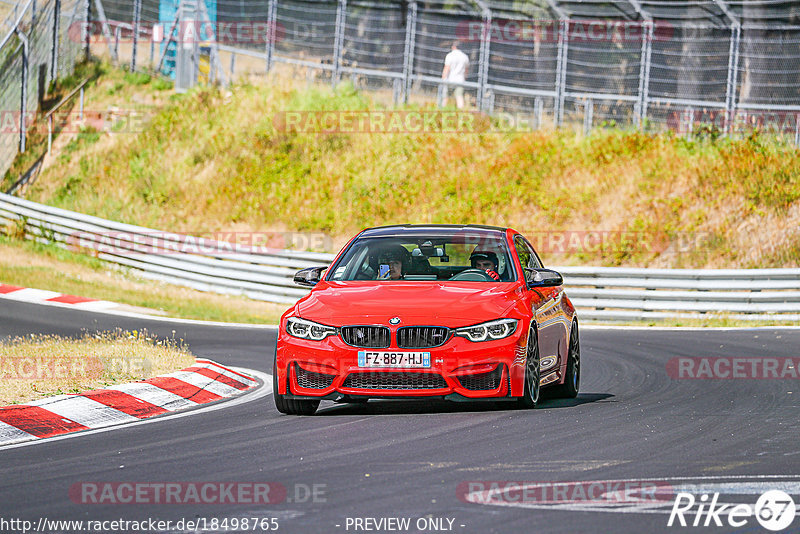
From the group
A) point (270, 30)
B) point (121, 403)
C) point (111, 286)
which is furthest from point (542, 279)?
point (270, 30)

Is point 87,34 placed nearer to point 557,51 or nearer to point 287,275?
point 557,51

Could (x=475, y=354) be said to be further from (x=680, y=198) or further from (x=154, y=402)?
(x=680, y=198)

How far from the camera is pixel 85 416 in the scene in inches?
378

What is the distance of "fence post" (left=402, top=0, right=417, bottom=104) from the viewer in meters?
30.2

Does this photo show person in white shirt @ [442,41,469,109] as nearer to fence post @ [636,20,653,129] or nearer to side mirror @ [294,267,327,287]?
fence post @ [636,20,653,129]

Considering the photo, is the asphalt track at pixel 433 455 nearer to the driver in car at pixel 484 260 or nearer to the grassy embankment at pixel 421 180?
the driver in car at pixel 484 260

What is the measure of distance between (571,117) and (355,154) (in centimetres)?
569

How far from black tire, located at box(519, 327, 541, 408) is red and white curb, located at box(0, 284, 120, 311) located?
1358 centimetres

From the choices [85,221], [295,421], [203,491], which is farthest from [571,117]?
[203,491]

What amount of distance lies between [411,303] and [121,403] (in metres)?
2.59

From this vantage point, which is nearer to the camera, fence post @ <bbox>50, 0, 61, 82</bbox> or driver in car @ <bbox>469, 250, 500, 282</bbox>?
driver in car @ <bbox>469, 250, 500, 282</bbox>

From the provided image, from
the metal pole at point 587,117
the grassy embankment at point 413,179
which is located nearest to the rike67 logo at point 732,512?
the grassy embankment at point 413,179

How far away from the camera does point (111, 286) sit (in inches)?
1016

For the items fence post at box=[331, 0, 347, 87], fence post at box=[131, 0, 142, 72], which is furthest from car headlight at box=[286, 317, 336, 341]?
fence post at box=[131, 0, 142, 72]
